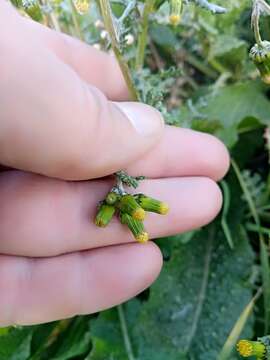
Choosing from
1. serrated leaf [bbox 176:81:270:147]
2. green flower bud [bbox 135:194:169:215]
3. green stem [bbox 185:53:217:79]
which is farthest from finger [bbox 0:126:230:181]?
green stem [bbox 185:53:217:79]

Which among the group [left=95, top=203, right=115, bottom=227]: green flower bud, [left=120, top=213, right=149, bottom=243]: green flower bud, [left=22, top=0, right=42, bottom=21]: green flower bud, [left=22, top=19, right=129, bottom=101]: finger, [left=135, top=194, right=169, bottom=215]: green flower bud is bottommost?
[left=120, top=213, right=149, bottom=243]: green flower bud

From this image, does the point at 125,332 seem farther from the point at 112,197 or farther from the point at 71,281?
the point at 112,197

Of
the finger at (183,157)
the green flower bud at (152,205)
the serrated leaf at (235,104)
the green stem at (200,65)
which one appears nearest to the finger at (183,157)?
the finger at (183,157)

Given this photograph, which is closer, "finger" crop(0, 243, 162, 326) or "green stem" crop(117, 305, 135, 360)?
"finger" crop(0, 243, 162, 326)

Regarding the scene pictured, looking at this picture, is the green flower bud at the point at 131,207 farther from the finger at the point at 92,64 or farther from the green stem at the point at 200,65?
the green stem at the point at 200,65

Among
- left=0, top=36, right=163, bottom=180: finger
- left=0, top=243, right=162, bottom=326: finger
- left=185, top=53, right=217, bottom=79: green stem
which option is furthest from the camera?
left=185, top=53, right=217, bottom=79: green stem

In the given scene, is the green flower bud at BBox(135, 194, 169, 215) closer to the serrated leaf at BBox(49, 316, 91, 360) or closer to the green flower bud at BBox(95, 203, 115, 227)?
the green flower bud at BBox(95, 203, 115, 227)
